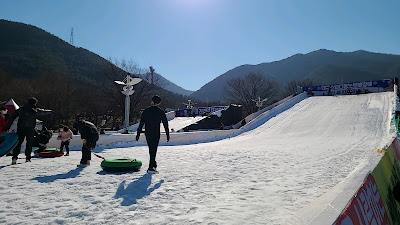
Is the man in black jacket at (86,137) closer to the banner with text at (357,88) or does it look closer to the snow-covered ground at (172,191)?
the snow-covered ground at (172,191)

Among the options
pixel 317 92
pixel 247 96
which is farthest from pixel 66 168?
pixel 247 96

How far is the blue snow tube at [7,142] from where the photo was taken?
24.4ft

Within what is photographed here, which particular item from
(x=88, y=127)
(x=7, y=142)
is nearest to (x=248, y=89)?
(x=88, y=127)

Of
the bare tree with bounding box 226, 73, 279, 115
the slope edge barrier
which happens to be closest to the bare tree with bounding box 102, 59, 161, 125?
the bare tree with bounding box 226, 73, 279, 115

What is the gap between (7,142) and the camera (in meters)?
7.52

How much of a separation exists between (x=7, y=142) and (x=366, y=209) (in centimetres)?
836

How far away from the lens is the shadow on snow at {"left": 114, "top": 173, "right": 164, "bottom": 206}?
14.8ft

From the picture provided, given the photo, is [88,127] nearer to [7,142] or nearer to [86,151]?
[86,151]

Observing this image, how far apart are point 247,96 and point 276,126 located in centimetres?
4208

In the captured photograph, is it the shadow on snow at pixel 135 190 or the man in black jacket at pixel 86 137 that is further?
the man in black jacket at pixel 86 137

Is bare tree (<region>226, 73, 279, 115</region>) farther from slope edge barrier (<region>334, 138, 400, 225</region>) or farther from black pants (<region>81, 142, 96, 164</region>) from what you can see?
slope edge barrier (<region>334, 138, 400, 225</region>)

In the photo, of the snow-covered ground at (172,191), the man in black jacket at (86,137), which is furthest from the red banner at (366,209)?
the man in black jacket at (86,137)

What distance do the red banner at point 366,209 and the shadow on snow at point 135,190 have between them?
2.97m

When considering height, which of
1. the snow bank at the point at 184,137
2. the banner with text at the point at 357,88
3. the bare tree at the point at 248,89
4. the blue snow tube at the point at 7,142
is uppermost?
the bare tree at the point at 248,89
